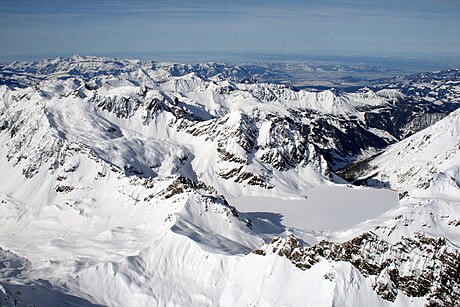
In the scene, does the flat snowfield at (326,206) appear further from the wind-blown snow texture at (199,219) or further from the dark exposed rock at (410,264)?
the dark exposed rock at (410,264)

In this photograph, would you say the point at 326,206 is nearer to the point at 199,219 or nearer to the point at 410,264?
the point at 199,219

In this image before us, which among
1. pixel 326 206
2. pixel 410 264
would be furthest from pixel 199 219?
pixel 326 206

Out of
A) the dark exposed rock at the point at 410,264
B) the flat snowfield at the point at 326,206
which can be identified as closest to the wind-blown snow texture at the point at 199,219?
the dark exposed rock at the point at 410,264

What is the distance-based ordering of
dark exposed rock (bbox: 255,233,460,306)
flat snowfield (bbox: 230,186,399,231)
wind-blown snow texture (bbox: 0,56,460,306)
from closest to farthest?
dark exposed rock (bbox: 255,233,460,306) < wind-blown snow texture (bbox: 0,56,460,306) < flat snowfield (bbox: 230,186,399,231)

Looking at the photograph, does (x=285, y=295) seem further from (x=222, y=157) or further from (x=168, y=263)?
(x=222, y=157)

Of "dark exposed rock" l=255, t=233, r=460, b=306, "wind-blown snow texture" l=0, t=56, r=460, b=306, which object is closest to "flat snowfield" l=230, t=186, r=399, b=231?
"wind-blown snow texture" l=0, t=56, r=460, b=306

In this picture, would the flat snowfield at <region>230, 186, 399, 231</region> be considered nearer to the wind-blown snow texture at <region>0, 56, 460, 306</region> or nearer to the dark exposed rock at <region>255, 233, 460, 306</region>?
the wind-blown snow texture at <region>0, 56, 460, 306</region>
